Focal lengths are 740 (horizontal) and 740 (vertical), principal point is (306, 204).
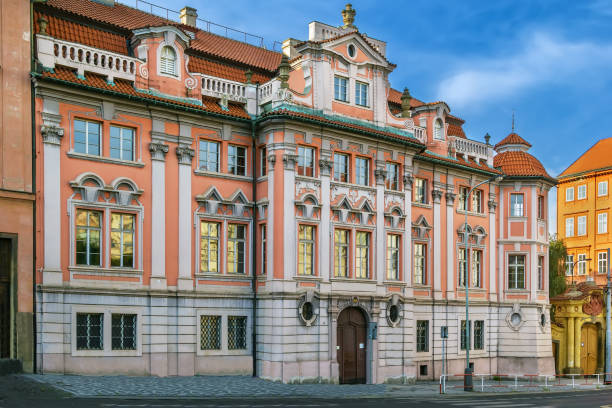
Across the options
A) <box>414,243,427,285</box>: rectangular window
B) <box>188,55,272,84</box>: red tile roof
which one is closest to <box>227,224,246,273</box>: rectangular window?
<box>188,55,272,84</box>: red tile roof

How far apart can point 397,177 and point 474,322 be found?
11446 mm

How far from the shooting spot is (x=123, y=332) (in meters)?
30.2

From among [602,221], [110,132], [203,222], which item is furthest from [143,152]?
[602,221]

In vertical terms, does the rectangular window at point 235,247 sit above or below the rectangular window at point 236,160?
below

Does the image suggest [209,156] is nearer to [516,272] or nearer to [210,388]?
[210,388]

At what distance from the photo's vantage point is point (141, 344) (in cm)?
3042

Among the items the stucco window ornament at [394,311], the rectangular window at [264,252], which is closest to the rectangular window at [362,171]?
the rectangular window at [264,252]

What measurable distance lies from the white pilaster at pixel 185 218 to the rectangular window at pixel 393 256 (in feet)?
35.1

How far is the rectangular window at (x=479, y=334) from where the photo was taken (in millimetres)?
44188

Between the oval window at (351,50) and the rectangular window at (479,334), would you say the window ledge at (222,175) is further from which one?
the rectangular window at (479,334)

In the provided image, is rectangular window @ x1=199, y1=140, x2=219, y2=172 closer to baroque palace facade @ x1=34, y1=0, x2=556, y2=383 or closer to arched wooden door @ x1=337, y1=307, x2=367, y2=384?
baroque palace facade @ x1=34, y1=0, x2=556, y2=383

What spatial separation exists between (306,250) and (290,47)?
12.0m

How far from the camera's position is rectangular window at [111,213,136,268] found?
30406 mm

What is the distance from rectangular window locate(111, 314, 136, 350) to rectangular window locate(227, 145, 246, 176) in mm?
8108
